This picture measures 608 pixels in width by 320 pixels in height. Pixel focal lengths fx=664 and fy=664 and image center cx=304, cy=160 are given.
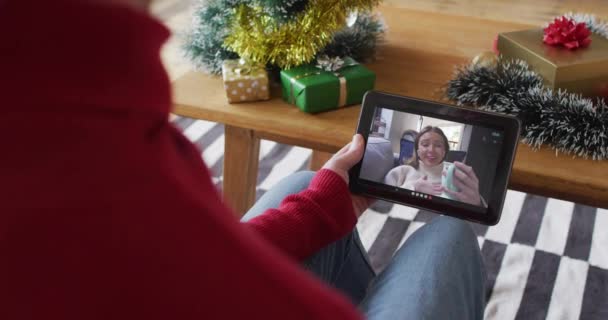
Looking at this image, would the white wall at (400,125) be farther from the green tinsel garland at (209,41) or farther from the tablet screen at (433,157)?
the green tinsel garland at (209,41)

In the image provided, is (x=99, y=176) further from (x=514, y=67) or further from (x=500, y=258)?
(x=500, y=258)

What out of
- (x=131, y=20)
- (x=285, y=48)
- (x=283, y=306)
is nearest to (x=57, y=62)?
(x=131, y=20)

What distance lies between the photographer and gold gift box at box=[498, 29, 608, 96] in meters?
0.95

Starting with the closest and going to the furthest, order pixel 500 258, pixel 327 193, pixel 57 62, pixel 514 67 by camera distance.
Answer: pixel 57 62 < pixel 327 193 < pixel 514 67 < pixel 500 258

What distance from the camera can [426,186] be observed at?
0.84 meters

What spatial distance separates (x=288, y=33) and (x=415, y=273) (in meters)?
0.45

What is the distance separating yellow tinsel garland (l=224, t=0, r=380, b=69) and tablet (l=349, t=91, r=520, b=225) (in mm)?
201

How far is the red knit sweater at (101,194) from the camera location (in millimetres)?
288

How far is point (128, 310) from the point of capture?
12.2 inches

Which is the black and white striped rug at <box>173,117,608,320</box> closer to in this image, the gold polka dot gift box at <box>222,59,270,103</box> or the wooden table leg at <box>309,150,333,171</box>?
the wooden table leg at <box>309,150,333,171</box>

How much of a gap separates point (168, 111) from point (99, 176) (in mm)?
52

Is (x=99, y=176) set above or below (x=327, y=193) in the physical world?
above

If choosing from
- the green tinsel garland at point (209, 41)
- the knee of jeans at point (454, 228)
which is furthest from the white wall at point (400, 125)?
the green tinsel garland at point (209, 41)

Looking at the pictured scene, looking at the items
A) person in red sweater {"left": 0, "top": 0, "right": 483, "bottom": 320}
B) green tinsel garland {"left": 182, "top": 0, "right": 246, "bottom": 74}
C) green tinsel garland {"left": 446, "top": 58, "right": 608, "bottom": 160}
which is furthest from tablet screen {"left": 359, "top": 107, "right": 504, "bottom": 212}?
person in red sweater {"left": 0, "top": 0, "right": 483, "bottom": 320}
